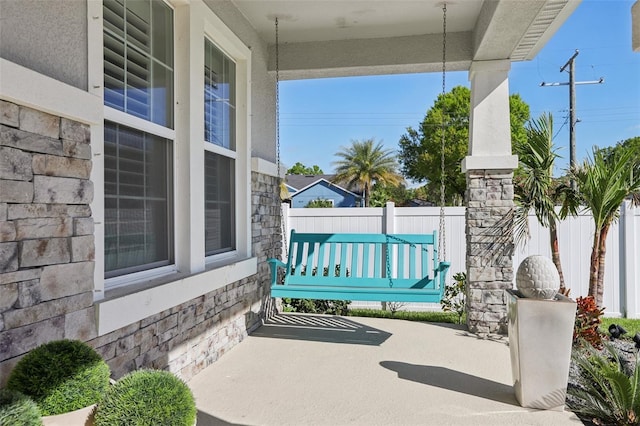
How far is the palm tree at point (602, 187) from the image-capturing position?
4984 mm

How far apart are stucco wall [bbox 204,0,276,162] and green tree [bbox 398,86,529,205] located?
53.4ft

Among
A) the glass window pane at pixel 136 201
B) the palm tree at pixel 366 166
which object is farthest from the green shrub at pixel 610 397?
the palm tree at pixel 366 166

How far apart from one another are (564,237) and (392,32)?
389cm

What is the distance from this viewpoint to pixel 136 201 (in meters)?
3.00

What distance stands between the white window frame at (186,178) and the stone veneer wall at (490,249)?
2448 millimetres

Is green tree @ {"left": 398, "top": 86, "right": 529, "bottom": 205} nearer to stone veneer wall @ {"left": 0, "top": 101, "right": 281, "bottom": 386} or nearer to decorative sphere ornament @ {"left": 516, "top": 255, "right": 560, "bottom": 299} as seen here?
decorative sphere ornament @ {"left": 516, "top": 255, "right": 560, "bottom": 299}

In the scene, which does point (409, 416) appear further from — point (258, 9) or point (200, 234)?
point (258, 9)

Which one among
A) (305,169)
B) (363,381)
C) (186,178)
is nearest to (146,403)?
(186,178)

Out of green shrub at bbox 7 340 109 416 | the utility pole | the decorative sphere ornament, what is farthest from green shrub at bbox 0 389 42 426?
the utility pole

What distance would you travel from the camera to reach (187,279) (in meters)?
3.33

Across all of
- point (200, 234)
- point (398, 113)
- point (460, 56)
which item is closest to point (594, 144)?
point (460, 56)

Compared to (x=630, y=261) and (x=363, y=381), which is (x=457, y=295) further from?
(x=363, y=381)

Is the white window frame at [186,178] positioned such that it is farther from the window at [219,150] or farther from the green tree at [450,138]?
the green tree at [450,138]

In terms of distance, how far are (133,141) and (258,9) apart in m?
2.38
